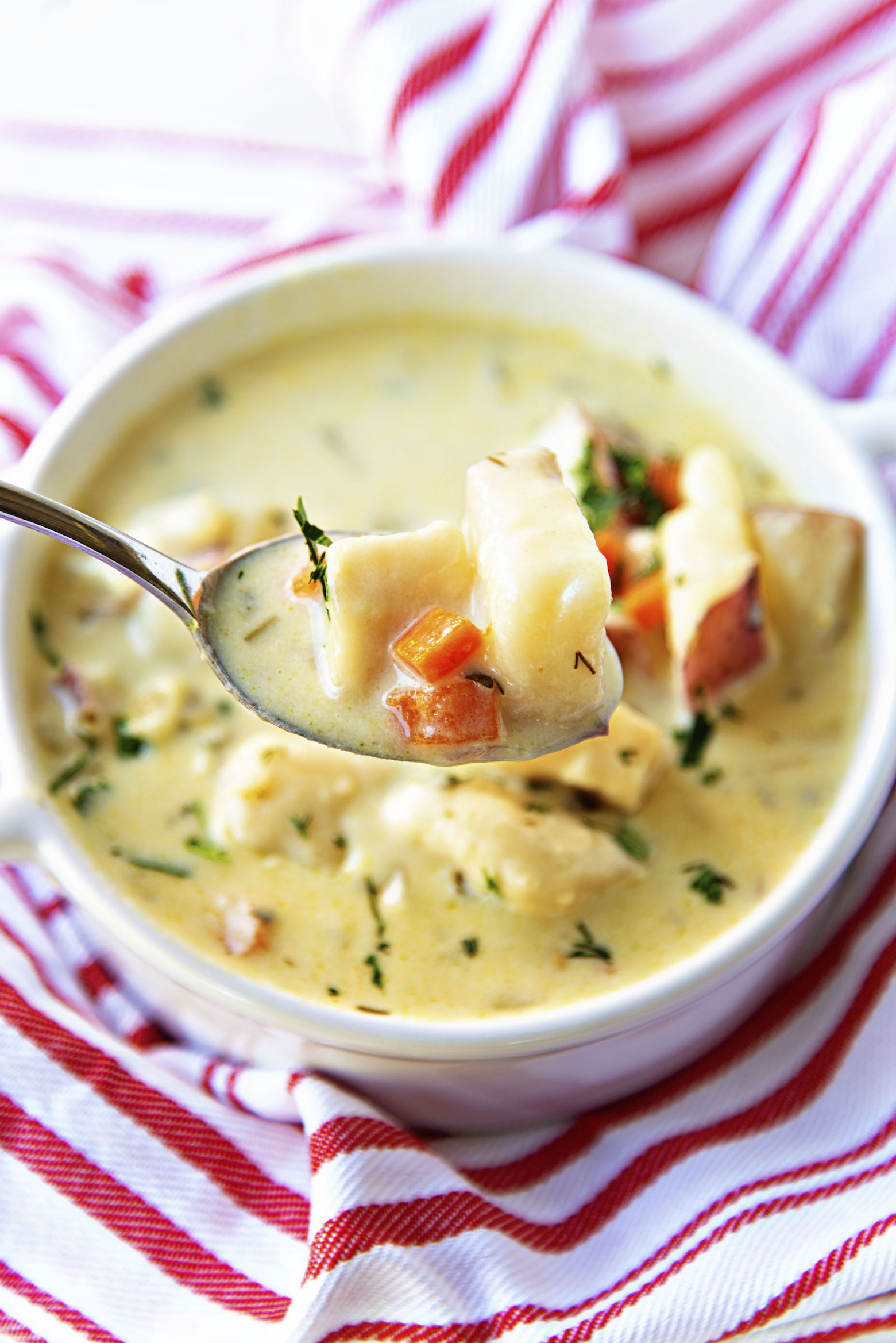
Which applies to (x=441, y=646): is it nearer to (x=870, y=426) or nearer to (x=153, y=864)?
(x=153, y=864)

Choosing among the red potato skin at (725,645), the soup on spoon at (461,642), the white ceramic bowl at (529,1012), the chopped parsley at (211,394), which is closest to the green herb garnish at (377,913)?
the white ceramic bowl at (529,1012)

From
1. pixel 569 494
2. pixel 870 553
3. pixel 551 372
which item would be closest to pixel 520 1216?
pixel 569 494

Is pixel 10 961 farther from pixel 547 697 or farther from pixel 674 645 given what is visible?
pixel 674 645

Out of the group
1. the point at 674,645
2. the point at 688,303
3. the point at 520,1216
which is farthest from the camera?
the point at 688,303

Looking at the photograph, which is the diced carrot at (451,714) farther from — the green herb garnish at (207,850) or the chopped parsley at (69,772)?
the chopped parsley at (69,772)

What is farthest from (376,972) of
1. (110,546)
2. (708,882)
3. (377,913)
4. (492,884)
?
(110,546)

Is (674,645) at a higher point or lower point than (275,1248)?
higher
